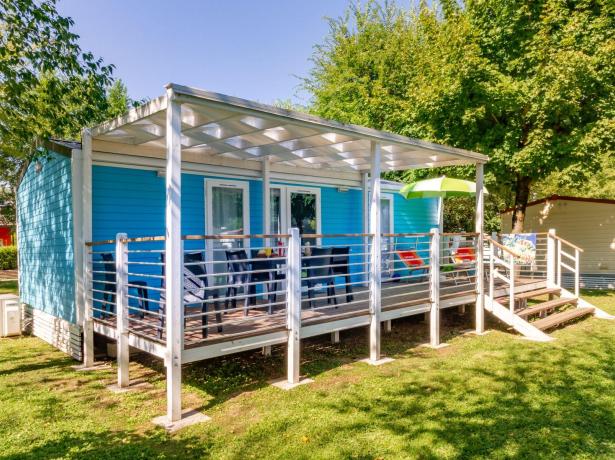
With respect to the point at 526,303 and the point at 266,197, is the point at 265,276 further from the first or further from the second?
the point at 526,303

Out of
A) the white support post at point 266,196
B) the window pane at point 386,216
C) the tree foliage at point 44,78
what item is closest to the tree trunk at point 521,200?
the window pane at point 386,216

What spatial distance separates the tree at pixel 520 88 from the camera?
31.0 feet

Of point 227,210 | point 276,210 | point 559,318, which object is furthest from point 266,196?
point 559,318

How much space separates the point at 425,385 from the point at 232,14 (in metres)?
13.8

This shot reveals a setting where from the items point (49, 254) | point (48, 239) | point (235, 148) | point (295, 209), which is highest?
point (235, 148)

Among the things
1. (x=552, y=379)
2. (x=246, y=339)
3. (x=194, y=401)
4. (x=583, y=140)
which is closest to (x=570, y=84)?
(x=583, y=140)

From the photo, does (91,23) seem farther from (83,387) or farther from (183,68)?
(183,68)

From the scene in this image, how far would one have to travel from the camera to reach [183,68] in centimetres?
2008

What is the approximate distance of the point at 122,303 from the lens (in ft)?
15.5

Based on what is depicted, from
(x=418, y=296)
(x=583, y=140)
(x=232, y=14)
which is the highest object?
(x=232, y=14)

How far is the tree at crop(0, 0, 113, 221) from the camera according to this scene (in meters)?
5.88

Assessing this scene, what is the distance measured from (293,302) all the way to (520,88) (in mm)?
7792

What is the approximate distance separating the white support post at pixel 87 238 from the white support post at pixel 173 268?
2.25 m

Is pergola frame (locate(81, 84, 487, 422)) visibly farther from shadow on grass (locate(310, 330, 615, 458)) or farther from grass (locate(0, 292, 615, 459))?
shadow on grass (locate(310, 330, 615, 458))
